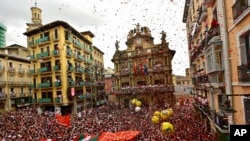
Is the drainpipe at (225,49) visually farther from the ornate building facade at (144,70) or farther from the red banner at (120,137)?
the ornate building facade at (144,70)

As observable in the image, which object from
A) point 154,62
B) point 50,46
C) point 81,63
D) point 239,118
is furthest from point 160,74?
point 239,118

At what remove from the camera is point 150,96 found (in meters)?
39.9

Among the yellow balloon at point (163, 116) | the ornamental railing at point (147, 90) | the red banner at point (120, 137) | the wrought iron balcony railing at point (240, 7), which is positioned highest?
the wrought iron balcony railing at point (240, 7)

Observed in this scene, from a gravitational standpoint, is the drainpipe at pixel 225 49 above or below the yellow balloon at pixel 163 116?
above

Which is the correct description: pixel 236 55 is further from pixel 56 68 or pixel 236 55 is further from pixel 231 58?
pixel 56 68

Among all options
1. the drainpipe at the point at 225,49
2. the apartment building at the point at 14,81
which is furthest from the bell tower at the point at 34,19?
the drainpipe at the point at 225,49

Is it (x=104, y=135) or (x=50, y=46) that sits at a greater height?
(x=50, y=46)

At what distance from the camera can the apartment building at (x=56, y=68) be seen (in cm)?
3578

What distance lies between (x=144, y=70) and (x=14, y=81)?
24058 millimetres

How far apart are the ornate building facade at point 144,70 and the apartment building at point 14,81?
18.4 metres

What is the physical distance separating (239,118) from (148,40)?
3189 cm

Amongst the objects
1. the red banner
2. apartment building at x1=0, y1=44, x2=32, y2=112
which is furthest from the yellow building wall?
apartment building at x1=0, y1=44, x2=32, y2=112

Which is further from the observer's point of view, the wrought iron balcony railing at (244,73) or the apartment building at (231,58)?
the apartment building at (231,58)

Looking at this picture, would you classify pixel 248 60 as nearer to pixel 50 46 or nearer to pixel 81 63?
pixel 50 46
